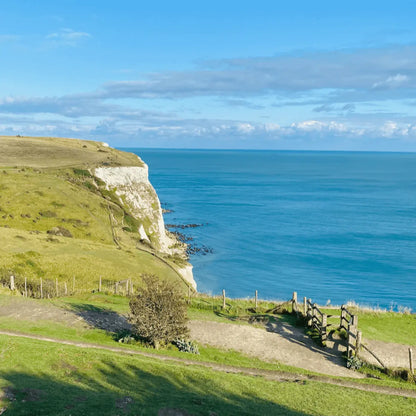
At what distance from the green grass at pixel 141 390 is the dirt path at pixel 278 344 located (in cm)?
517

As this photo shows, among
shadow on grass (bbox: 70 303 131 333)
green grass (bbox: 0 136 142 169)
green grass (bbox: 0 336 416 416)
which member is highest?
green grass (bbox: 0 136 142 169)

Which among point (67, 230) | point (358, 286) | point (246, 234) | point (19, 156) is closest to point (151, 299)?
point (67, 230)

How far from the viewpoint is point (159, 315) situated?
26.6 m

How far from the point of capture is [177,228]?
126625 millimetres

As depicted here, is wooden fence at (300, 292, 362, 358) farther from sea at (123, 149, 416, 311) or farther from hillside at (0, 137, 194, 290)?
hillside at (0, 137, 194, 290)

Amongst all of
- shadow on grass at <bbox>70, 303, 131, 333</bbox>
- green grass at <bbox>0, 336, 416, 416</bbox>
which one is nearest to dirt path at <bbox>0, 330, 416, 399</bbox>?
green grass at <bbox>0, 336, 416, 416</bbox>

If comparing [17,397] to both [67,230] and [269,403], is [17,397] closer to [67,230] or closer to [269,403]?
[269,403]

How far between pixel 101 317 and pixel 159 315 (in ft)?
23.4

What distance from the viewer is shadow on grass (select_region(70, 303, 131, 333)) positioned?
30203mm

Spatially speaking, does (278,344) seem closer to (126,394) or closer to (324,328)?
(324,328)

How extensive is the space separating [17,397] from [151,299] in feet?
38.6

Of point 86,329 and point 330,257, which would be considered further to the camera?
point 330,257

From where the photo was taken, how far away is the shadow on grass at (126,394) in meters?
15.3

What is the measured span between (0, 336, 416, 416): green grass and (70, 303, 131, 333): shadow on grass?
8.35 metres
